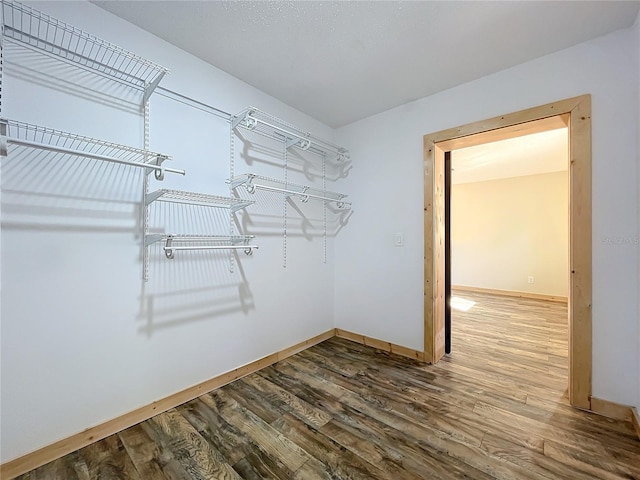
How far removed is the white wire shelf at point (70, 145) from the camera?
3.60 ft

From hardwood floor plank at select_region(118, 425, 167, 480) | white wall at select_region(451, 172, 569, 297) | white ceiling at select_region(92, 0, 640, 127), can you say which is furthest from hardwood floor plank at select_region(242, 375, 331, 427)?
white wall at select_region(451, 172, 569, 297)

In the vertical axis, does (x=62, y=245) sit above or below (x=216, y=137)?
below

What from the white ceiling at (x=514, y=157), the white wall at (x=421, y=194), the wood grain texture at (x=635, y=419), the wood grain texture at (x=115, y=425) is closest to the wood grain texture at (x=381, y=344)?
the white wall at (x=421, y=194)

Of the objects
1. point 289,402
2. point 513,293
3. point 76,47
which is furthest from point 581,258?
point 513,293

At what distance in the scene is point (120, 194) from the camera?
1532 millimetres

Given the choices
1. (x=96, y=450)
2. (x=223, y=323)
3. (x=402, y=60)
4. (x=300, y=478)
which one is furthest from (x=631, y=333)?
(x=96, y=450)

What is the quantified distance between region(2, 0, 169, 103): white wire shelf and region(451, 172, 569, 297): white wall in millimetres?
4428

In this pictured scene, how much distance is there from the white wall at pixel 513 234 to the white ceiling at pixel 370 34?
9.37 ft

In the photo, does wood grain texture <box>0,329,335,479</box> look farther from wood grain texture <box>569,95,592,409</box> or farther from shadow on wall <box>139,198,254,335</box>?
wood grain texture <box>569,95,592,409</box>

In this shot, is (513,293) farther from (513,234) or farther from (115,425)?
(115,425)

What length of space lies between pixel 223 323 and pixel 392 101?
8.14 ft

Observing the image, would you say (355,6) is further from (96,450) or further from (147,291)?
(96,450)

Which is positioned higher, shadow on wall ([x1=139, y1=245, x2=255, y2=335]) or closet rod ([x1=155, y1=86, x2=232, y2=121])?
closet rod ([x1=155, y1=86, x2=232, y2=121])

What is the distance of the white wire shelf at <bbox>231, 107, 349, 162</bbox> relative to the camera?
6.40ft
